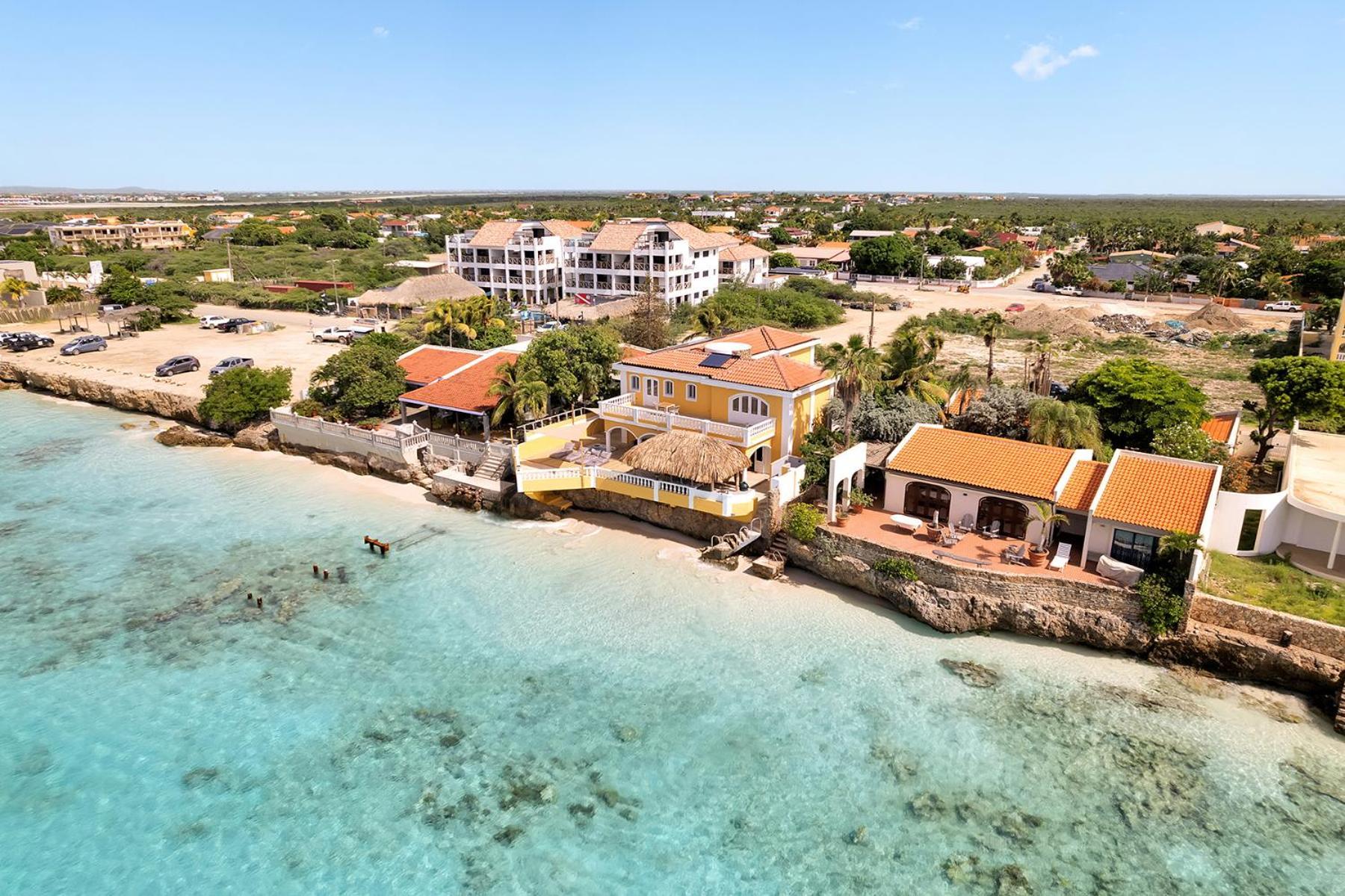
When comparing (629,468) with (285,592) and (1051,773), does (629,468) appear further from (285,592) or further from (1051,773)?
(1051,773)

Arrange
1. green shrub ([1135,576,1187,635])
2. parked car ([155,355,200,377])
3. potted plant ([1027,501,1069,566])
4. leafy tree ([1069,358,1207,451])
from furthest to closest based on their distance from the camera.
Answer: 1. parked car ([155,355,200,377])
2. leafy tree ([1069,358,1207,451])
3. potted plant ([1027,501,1069,566])
4. green shrub ([1135,576,1187,635])

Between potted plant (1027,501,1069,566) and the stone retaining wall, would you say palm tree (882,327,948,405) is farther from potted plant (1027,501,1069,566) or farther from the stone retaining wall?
the stone retaining wall

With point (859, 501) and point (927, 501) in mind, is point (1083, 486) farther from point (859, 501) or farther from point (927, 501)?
point (859, 501)

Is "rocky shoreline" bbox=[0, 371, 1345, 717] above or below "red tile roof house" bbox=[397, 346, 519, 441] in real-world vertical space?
below

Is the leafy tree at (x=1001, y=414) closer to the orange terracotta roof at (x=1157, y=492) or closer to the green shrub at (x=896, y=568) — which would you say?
the orange terracotta roof at (x=1157, y=492)

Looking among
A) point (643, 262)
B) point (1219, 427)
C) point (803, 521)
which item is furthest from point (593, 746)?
point (643, 262)

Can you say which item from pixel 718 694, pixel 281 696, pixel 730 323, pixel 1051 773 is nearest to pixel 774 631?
pixel 718 694

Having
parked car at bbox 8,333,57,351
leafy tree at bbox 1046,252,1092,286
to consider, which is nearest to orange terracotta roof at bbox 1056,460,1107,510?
parked car at bbox 8,333,57,351
